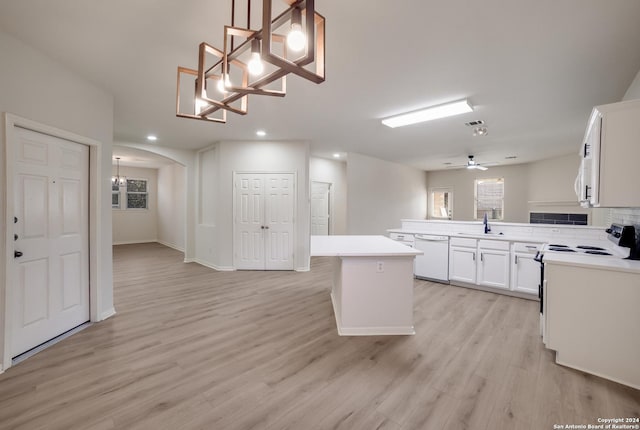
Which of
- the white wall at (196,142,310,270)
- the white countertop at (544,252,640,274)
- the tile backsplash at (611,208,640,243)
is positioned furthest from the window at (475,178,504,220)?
the white countertop at (544,252,640,274)

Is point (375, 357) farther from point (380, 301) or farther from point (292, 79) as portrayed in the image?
point (292, 79)

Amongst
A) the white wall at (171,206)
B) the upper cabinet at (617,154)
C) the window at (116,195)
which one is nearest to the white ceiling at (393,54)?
the upper cabinet at (617,154)

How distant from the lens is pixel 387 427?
1644 mm

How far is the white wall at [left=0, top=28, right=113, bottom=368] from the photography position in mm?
2219

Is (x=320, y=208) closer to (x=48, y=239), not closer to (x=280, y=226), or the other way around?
(x=280, y=226)

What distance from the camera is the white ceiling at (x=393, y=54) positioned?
1.86 meters

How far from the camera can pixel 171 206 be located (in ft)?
29.1

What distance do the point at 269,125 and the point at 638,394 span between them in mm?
4916

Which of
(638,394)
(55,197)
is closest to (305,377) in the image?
(638,394)

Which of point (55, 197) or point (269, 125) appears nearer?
point (55, 197)

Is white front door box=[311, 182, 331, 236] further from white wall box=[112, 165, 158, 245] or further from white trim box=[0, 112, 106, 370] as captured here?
white wall box=[112, 165, 158, 245]

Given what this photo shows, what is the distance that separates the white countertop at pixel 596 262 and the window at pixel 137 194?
11051mm

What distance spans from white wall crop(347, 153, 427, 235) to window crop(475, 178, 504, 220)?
6.57ft

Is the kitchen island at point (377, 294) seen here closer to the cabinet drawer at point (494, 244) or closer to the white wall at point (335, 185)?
the cabinet drawer at point (494, 244)
